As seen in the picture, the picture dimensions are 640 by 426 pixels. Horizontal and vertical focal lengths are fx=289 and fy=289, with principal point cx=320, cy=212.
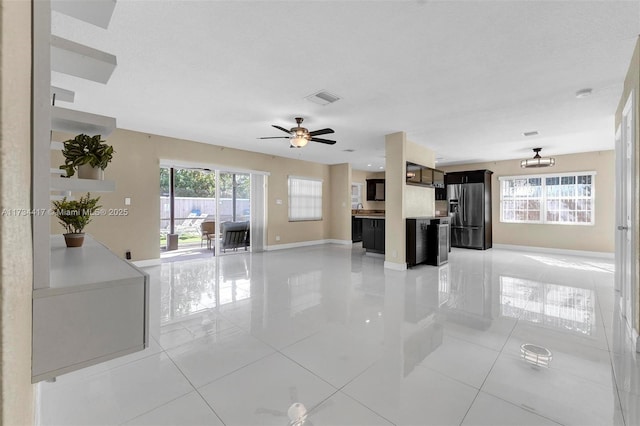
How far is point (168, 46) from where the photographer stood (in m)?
2.70

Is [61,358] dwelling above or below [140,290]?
below

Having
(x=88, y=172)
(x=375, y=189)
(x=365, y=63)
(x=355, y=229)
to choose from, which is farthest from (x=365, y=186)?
(x=88, y=172)

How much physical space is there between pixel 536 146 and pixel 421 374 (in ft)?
22.2

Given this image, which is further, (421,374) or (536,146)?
(536,146)

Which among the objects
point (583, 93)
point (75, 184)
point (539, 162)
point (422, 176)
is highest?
point (583, 93)

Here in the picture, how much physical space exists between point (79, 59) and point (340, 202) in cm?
857

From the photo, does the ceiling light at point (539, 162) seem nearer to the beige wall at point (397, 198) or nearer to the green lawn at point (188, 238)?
the beige wall at point (397, 198)

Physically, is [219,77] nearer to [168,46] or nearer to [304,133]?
[168,46]

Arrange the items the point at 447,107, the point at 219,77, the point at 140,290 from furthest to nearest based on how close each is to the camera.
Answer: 1. the point at 447,107
2. the point at 219,77
3. the point at 140,290

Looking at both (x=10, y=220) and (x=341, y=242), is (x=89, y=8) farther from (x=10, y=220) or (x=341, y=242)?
(x=341, y=242)

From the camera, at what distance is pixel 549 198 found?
7930 mm

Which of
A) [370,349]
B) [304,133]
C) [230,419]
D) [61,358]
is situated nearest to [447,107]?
[304,133]

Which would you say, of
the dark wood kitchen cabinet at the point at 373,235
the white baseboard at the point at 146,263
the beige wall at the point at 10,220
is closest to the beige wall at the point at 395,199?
the dark wood kitchen cabinet at the point at 373,235

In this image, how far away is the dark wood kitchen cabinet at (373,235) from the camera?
283 inches
